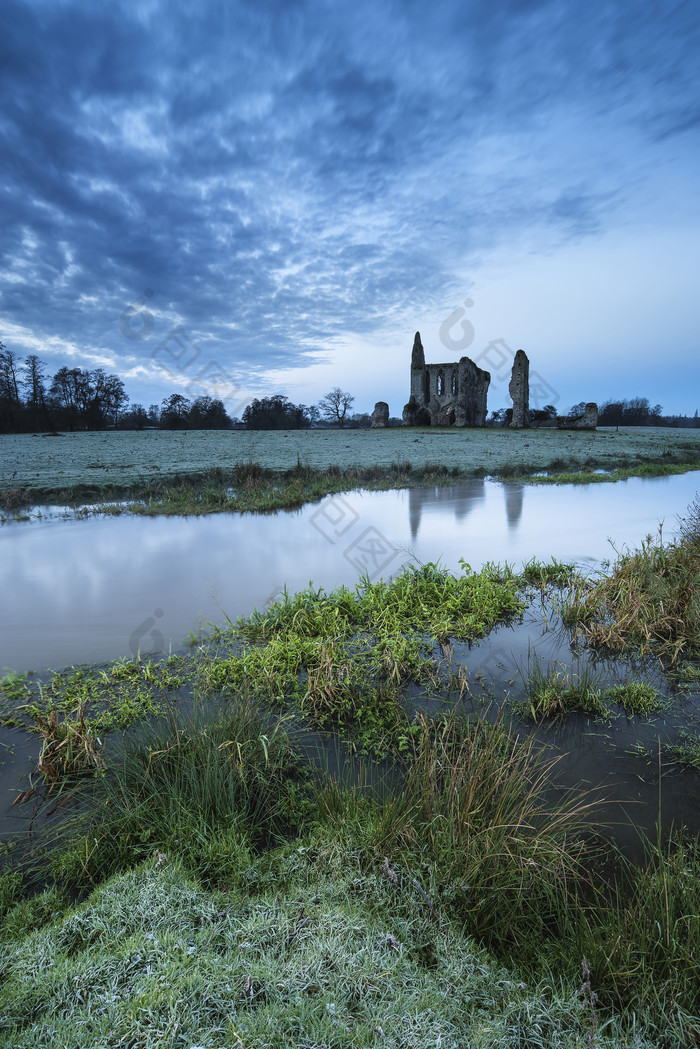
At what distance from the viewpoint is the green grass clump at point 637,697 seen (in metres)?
4.14

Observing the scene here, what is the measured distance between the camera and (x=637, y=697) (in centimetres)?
421

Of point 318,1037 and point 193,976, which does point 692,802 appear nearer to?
point 318,1037

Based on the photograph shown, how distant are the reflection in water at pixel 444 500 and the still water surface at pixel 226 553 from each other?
2.6 inches

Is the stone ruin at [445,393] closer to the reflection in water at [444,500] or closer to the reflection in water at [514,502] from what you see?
the reflection in water at [514,502]

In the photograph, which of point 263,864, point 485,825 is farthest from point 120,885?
point 485,825

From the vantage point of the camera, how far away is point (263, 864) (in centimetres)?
254

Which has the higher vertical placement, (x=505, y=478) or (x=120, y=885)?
(x=505, y=478)

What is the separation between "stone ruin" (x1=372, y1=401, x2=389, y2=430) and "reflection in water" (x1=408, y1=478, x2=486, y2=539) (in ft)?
189

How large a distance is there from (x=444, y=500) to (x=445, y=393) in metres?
Result: 57.2

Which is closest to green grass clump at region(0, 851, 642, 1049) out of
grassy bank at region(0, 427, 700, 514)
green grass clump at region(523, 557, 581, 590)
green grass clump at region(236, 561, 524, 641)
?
green grass clump at region(236, 561, 524, 641)

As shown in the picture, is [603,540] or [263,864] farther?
[603,540]

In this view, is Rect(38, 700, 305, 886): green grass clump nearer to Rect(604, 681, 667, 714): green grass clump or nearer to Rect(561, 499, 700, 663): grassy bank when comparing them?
Rect(604, 681, 667, 714): green grass clump

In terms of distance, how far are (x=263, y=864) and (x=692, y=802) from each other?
265cm

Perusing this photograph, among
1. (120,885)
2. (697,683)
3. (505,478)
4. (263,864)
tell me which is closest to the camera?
(120,885)
